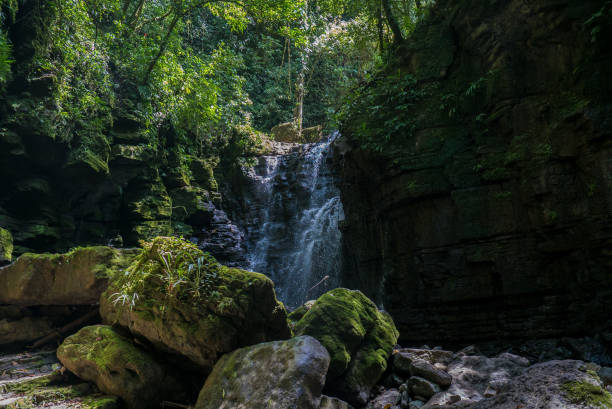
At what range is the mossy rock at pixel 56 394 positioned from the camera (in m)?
3.07

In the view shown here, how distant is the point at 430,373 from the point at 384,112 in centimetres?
579

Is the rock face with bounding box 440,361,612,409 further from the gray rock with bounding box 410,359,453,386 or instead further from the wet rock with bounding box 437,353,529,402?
the gray rock with bounding box 410,359,453,386

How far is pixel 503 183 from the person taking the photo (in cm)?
605

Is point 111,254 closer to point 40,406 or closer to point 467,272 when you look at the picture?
point 40,406

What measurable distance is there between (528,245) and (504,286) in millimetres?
822

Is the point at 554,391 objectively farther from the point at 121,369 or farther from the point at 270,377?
the point at 121,369

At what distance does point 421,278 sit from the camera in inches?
256

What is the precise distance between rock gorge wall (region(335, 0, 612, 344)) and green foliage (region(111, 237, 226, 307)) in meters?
4.57

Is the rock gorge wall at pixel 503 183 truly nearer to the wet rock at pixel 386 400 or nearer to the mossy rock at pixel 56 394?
the wet rock at pixel 386 400

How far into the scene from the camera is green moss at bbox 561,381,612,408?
209 centimetres

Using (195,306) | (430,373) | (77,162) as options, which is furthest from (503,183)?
(77,162)

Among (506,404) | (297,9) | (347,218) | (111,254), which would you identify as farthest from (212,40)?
(506,404)

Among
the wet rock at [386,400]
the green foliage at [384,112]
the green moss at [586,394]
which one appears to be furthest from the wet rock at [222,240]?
the green moss at [586,394]

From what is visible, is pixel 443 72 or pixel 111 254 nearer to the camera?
pixel 111 254
